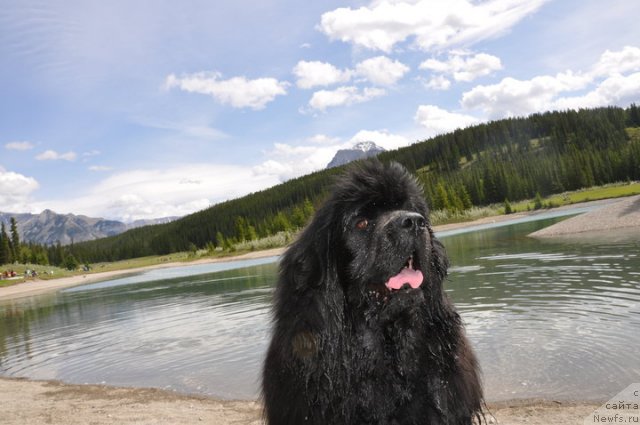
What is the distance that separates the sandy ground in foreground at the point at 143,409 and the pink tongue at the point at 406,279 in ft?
12.5

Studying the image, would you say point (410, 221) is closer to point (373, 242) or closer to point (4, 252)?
point (373, 242)

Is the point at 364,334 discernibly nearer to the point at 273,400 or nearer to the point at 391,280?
the point at 391,280

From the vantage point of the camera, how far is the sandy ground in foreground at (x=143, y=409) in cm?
656

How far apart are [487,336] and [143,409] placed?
25.1 feet

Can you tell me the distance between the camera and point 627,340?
916 cm

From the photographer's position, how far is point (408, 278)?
3.62 metres

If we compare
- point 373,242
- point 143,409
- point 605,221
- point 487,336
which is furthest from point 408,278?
point 605,221

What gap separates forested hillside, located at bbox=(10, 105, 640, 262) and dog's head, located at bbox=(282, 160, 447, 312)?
96.4 metres

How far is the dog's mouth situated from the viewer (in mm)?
3598

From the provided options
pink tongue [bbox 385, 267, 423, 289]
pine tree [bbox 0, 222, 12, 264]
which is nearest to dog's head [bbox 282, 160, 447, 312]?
pink tongue [bbox 385, 267, 423, 289]

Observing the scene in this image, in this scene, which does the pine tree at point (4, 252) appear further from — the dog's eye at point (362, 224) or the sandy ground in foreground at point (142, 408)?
the dog's eye at point (362, 224)

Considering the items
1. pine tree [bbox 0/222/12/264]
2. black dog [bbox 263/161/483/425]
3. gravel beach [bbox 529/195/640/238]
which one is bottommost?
gravel beach [bbox 529/195/640/238]

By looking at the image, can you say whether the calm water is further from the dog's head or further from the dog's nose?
the dog's nose

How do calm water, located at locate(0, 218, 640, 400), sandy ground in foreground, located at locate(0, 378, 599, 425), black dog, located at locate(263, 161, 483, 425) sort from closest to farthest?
black dog, located at locate(263, 161, 483, 425) < sandy ground in foreground, located at locate(0, 378, 599, 425) < calm water, located at locate(0, 218, 640, 400)
